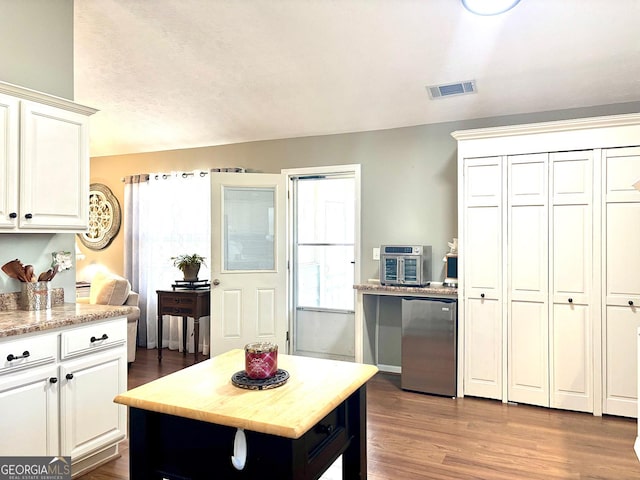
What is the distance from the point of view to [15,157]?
249 cm

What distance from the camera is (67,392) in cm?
239

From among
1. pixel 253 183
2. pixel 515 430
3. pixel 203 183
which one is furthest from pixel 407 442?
pixel 203 183

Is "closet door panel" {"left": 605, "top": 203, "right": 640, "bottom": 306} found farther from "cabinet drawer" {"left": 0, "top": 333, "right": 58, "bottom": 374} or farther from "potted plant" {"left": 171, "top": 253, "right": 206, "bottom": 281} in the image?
"potted plant" {"left": 171, "top": 253, "right": 206, "bottom": 281}

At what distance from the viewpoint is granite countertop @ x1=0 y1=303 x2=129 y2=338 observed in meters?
2.18

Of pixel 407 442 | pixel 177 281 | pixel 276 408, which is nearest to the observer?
pixel 276 408

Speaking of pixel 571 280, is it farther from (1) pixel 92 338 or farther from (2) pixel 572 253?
(1) pixel 92 338

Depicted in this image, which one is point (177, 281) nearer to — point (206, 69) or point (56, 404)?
point (206, 69)

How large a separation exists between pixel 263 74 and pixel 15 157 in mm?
2085

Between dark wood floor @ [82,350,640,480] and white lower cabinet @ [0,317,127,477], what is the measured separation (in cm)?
22

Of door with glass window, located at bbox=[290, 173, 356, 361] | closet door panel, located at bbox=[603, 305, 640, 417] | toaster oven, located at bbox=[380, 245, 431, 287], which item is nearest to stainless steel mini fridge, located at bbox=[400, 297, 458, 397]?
toaster oven, located at bbox=[380, 245, 431, 287]

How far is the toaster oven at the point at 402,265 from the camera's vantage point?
4078mm

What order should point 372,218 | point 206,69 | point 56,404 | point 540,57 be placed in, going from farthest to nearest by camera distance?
1. point 372,218
2. point 206,69
3. point 540,57
4. point 56,404

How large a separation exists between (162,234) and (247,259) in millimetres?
1526

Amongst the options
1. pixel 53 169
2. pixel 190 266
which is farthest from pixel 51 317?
pixel 190 266
